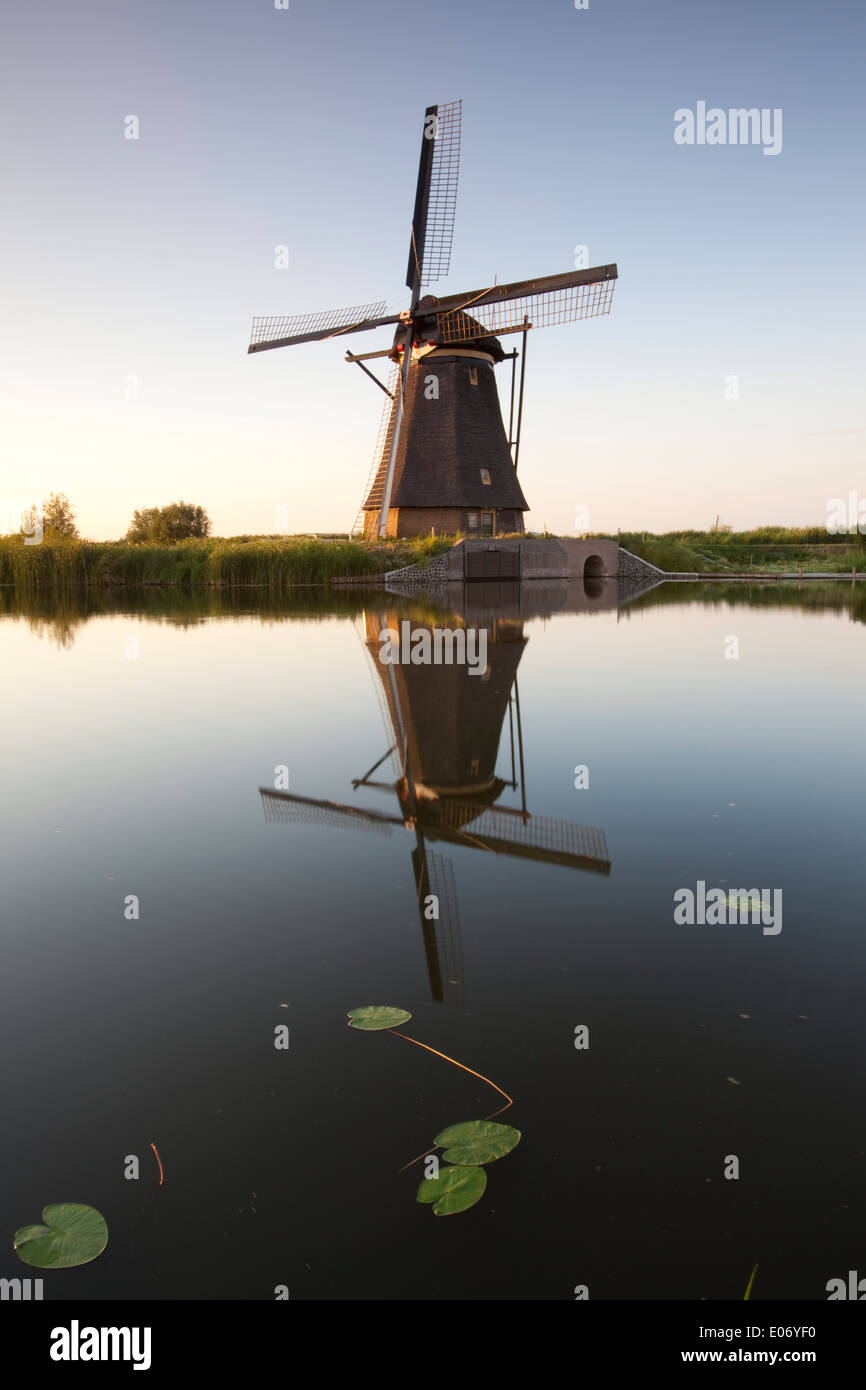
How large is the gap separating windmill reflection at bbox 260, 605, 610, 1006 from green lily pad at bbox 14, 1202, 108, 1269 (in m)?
1.22

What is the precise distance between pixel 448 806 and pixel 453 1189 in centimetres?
307

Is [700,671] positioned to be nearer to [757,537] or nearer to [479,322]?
[479,322]

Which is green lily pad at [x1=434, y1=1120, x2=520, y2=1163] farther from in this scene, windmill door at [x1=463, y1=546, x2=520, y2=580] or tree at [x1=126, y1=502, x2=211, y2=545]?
tree at [x1=126, y1=502, x2=211, y2=545]

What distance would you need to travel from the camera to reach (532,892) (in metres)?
3.75

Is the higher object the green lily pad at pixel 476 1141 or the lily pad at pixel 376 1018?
the lily pad at pixel 376 1018

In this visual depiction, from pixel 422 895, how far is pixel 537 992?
0.95 metres

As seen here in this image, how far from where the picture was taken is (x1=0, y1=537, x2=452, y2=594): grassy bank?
102 feet

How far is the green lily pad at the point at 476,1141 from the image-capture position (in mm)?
2082

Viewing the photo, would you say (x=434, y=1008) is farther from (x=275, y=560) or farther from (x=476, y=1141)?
(x=275, y=560)

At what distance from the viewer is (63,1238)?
188 centimetres

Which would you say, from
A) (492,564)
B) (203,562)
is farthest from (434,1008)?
(203,562)

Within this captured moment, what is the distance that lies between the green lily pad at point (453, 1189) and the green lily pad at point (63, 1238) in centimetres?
73

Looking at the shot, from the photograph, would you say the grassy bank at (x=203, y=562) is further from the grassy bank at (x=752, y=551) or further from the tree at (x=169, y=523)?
the tree at (x=169, y=523)

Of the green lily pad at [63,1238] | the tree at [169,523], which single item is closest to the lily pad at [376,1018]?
the green lily pad at [63,1238]
